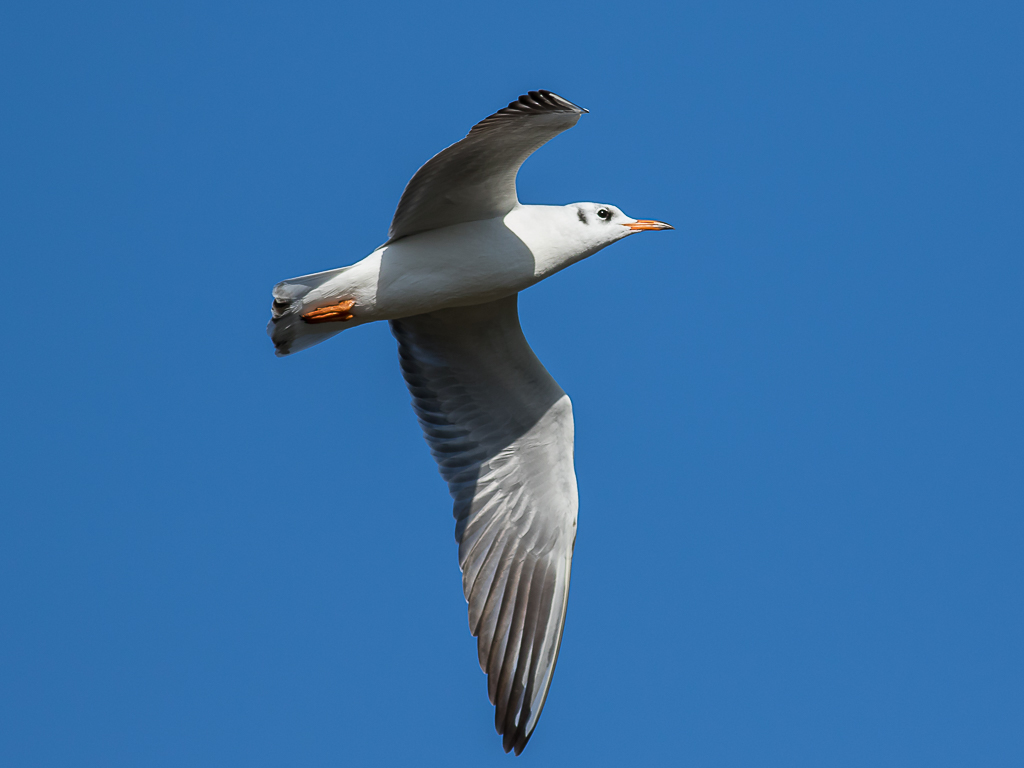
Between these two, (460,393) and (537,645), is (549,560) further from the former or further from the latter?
(460,393)

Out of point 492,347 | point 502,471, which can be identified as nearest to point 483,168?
point 492,347

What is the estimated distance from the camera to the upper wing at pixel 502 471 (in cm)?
844

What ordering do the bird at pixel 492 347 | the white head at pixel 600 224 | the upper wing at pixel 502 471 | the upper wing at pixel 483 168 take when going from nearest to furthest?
1. the upper wing at pixel 483 168
2. the bird at pixel 492 347
3. the white head at pixel 600 224
4. the upper wing at pixel 502 471

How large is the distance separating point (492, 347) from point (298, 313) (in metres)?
1.76

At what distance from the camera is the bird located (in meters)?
7.57

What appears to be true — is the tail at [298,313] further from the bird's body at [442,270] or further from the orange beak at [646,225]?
the orange beak at [646,225]

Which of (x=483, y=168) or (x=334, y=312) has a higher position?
(x=483, y=168)

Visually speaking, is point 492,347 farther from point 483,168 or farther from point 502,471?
point 483,168

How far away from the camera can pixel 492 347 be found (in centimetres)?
891

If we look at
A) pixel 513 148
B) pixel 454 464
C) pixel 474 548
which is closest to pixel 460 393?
pixel 454 464

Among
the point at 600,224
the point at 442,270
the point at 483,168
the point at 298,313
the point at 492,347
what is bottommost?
the point at 492,347

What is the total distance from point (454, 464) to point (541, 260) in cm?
209

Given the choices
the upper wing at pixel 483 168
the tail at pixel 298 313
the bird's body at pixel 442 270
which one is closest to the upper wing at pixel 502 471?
the bird's body at pixel 442 270

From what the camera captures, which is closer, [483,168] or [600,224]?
[483,168]
